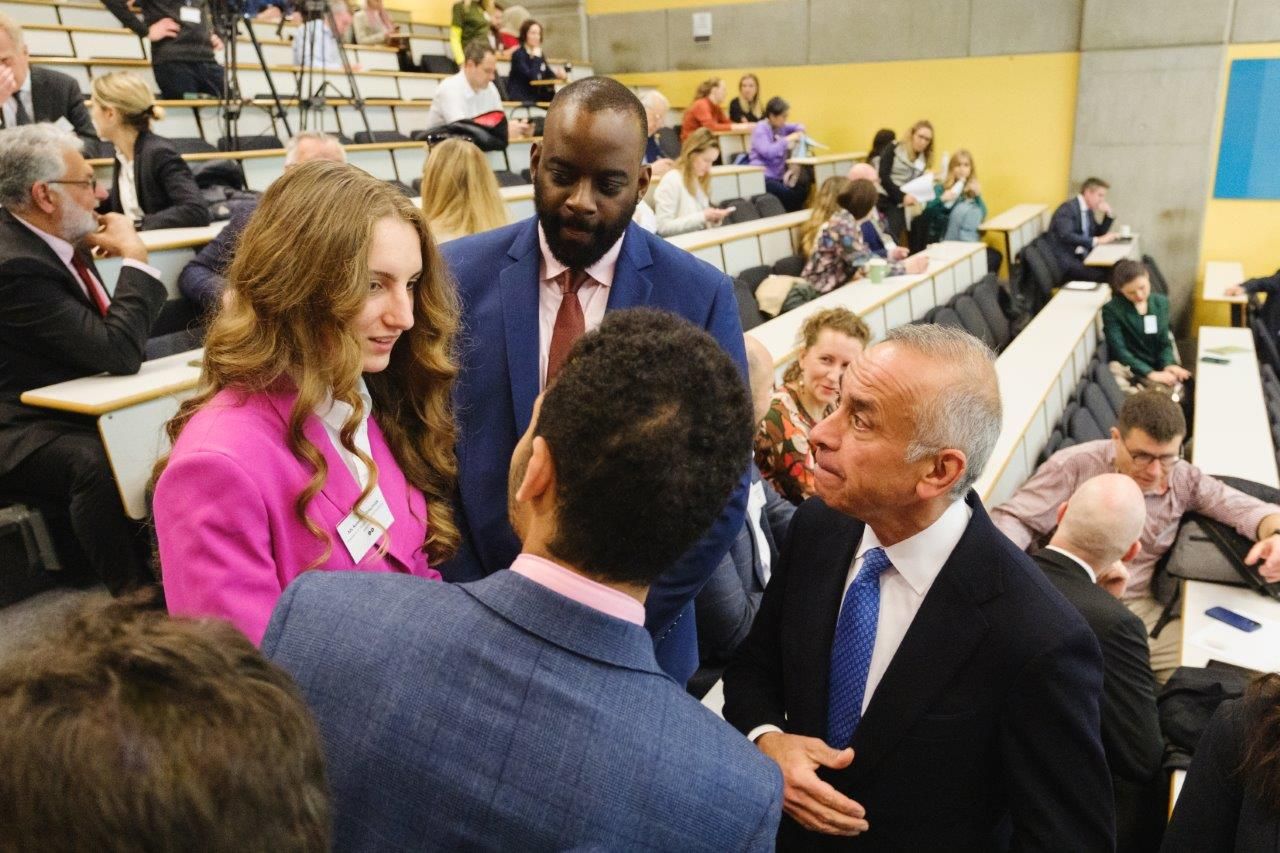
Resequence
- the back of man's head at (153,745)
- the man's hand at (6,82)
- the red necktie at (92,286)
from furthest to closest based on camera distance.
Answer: the man's hand at (6,82) < the red necktie at (92,286) < the back of man's head at (153,745)

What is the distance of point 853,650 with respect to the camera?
1349 millimetres

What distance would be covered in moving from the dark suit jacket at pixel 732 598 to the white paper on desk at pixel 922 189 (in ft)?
21.9

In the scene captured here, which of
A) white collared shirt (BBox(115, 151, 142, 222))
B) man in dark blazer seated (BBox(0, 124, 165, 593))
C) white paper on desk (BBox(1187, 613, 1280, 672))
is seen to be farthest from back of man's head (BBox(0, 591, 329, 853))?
white collared shirt (BBox(115, 151, 142, 222))

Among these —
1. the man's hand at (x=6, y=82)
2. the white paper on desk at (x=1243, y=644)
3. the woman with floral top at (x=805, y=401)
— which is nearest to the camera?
the white paper on desk at (x=1243, y=644)

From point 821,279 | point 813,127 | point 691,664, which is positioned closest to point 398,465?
point 691,664

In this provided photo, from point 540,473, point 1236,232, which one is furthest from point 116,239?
point 1236,232

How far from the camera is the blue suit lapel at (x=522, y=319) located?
1.43 meters

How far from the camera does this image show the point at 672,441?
764 millimetres

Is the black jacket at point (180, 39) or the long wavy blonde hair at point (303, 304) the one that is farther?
the black jacket at point (180, 39)

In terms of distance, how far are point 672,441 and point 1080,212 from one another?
850 cm

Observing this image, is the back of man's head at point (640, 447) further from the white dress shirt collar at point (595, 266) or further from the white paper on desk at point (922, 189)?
the white paper on desk at point (922, 189)

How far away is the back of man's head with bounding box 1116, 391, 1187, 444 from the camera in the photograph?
305cm

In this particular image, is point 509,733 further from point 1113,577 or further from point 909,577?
point 1113,577

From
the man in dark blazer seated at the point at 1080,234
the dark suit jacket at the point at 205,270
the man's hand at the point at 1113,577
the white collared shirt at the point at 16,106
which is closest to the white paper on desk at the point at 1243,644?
the man's hand at the point at 1113,577
